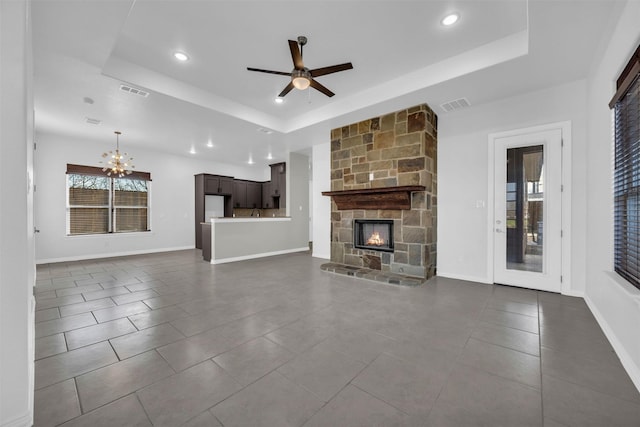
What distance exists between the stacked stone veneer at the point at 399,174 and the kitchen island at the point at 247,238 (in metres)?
2.45

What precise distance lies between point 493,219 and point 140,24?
16.6 feet

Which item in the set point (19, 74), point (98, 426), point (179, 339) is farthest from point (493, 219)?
point (19, 74)

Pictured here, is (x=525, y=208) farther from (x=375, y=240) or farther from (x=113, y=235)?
(x=113, y=235)

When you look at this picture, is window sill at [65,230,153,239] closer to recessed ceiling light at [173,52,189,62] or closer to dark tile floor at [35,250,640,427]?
dark tile floor at [35,250,640,427]

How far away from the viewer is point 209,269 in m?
5.18

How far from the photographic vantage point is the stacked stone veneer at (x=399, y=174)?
4156mm

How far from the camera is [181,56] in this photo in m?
3.27

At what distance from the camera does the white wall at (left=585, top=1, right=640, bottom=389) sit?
187cm

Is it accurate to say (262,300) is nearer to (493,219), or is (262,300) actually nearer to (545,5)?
(493,219)

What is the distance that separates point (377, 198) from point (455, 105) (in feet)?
6.09

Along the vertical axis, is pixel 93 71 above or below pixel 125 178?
above

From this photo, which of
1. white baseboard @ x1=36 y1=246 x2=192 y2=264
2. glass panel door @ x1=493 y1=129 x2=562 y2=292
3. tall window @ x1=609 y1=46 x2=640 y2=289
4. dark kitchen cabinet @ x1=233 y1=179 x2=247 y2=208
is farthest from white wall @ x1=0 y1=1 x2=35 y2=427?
dark kitchen cabinet @ x1=233 y1=179 x2=247 y2=208

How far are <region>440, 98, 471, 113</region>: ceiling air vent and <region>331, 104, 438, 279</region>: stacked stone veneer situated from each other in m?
0.24

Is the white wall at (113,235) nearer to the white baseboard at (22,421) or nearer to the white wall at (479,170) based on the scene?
the white baseboard at (22,421)
